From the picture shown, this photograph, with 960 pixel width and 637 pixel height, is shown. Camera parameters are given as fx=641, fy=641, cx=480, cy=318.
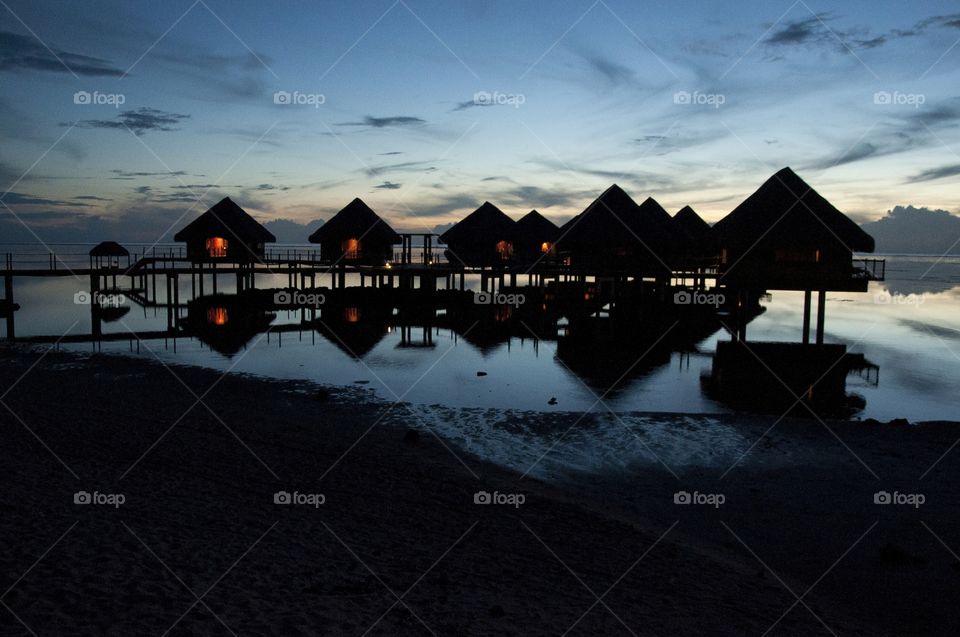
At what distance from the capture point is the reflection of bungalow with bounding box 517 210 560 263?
46.6 metres

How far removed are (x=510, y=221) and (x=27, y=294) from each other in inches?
1544

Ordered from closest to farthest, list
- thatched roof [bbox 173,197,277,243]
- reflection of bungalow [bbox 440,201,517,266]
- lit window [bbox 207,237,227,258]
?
thatched roof [bbox 173,197,277,243], lit window [bbox 207,237,227,258], reflection of bungalow [bbox 440,201,517,266]

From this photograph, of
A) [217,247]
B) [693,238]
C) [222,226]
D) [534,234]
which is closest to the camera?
[693,238]

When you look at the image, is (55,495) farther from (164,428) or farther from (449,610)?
(449,610)

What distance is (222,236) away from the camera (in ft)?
130

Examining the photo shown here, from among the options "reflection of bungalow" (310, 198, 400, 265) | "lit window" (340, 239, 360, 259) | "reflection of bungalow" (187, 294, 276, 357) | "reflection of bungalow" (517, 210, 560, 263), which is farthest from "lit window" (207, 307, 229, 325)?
"reflection of bungalow" (517, 210, 560, 263)

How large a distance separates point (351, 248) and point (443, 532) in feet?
119

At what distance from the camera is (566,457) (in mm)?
11781

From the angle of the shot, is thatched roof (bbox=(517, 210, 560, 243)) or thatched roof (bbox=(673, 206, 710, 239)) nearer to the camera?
thatched roof (bbox=(517, 210, 560, 243))

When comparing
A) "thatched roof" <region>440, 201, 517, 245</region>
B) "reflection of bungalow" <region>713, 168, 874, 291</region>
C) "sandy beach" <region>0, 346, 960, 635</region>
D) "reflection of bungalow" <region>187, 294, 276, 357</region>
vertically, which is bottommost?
"sandy beach" <region>0, 346, 960, 635</region>

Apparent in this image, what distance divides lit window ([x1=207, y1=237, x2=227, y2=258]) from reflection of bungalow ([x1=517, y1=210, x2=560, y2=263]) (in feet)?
65.0

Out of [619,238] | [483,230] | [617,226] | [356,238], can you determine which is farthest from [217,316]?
[617,226]

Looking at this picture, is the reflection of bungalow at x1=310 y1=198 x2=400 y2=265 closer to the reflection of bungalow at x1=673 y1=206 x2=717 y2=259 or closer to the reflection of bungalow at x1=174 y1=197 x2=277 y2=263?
the reflection of bungalow at x1=174 y1=197 x2=277 y2=263

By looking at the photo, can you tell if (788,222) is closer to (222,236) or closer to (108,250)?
(222,236)
